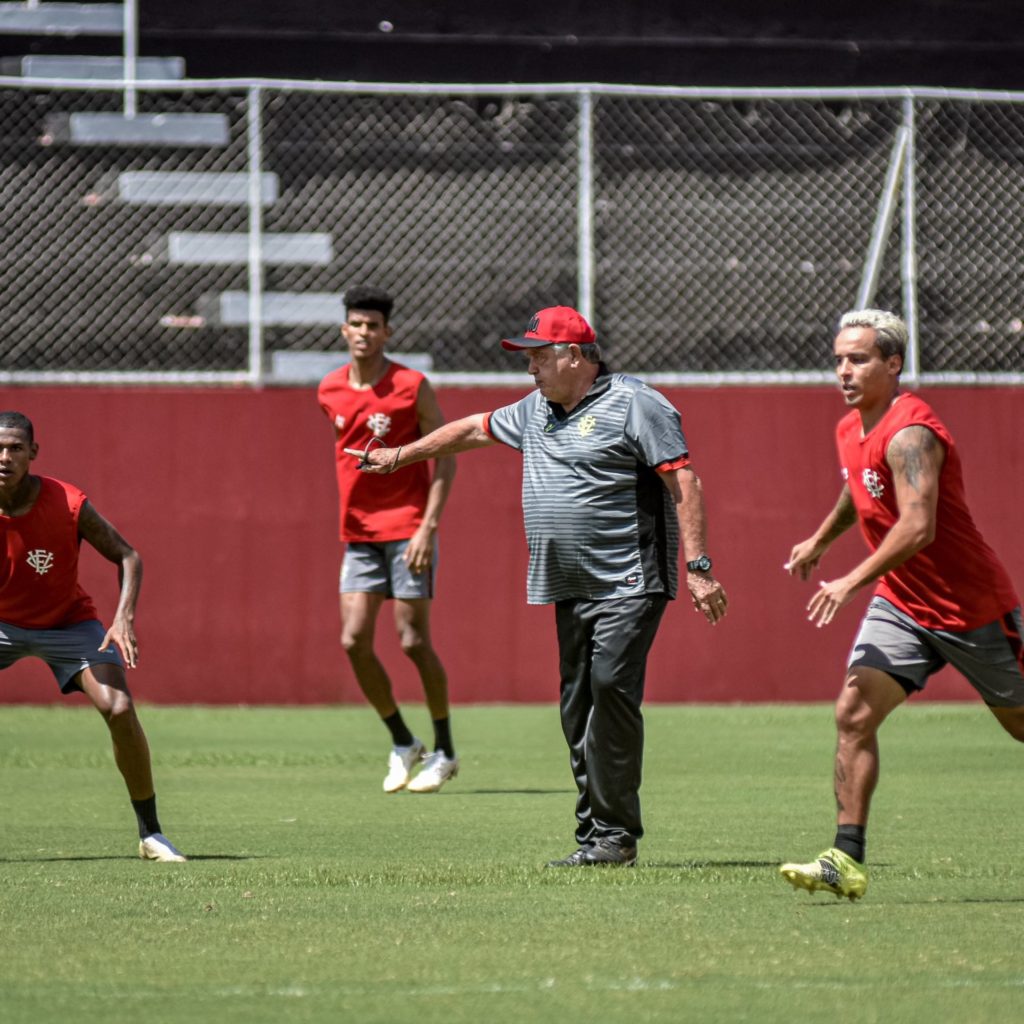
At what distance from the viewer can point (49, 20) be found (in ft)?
58.0

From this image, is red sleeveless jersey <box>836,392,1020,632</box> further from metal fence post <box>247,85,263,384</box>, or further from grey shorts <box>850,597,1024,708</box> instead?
metal fence post <box>247,85,263,384</box>

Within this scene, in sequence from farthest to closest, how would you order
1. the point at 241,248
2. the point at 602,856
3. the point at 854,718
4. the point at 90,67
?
the point at 90,67, the point at 241,248, the point at 602,856, the point at 854,718

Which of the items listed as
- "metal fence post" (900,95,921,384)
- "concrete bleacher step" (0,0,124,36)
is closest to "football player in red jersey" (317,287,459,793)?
"metal fence post" (900,95,921,384)

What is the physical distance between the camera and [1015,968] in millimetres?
5492

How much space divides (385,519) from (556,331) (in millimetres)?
3341

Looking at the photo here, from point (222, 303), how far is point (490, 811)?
6.70m

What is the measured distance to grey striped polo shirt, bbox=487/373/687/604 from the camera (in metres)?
7.43

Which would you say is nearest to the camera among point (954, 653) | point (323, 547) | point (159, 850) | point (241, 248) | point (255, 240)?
point (954, 653)

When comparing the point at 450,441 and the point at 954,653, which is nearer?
the point at 954,653

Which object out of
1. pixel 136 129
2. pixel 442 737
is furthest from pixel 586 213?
pixel 442 737

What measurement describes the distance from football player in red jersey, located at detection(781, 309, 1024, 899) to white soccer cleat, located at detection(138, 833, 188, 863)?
2.44 m

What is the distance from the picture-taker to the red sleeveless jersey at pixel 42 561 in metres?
7.96

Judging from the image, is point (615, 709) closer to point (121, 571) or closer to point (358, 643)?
point (121, 571)

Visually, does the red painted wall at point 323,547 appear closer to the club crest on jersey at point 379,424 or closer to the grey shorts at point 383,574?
the grey shorts at point 383,574
